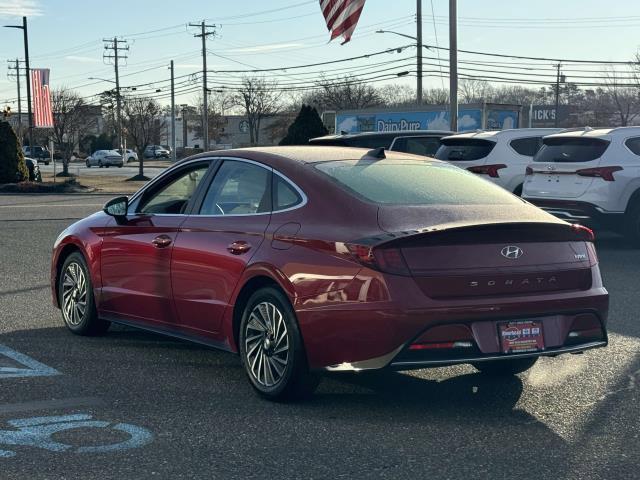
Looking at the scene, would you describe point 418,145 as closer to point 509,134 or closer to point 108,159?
point 509,134

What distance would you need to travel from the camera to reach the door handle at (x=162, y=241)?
647 cm

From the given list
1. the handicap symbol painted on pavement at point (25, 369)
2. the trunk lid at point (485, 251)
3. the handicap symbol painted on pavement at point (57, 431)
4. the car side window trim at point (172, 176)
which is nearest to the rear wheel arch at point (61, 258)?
the car side window trim at point (172, 176)

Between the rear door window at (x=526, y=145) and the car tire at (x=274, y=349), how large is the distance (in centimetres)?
1084

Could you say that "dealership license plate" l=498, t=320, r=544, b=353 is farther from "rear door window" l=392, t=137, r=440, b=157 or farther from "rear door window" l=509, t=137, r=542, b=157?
"rear door window" l=392, t=137, r=440, b=157

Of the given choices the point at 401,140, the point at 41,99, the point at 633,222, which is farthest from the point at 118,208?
the point at 41,99

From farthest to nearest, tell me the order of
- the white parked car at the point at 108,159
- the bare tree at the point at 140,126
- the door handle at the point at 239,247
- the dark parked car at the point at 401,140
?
the white parked car at the point at 108,159 < the bare tree at the point at 140,126 < the dark parked car at the point at 401,140 < the door handle at the point at 239,247

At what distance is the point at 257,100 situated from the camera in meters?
103

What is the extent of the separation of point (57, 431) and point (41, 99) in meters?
37.9

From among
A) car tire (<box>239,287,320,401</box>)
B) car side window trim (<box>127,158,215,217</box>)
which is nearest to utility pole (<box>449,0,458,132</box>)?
car side window trim (<box>127,158,215,217</box>)

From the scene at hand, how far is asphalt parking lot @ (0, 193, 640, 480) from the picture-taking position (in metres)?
4.44

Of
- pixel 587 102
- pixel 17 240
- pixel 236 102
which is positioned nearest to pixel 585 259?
pixel 17 240

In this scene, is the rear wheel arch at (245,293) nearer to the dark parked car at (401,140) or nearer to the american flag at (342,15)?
the dark parked car at (401,140)

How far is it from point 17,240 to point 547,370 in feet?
35.0

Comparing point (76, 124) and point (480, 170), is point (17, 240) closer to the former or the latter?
point (480, 170)
